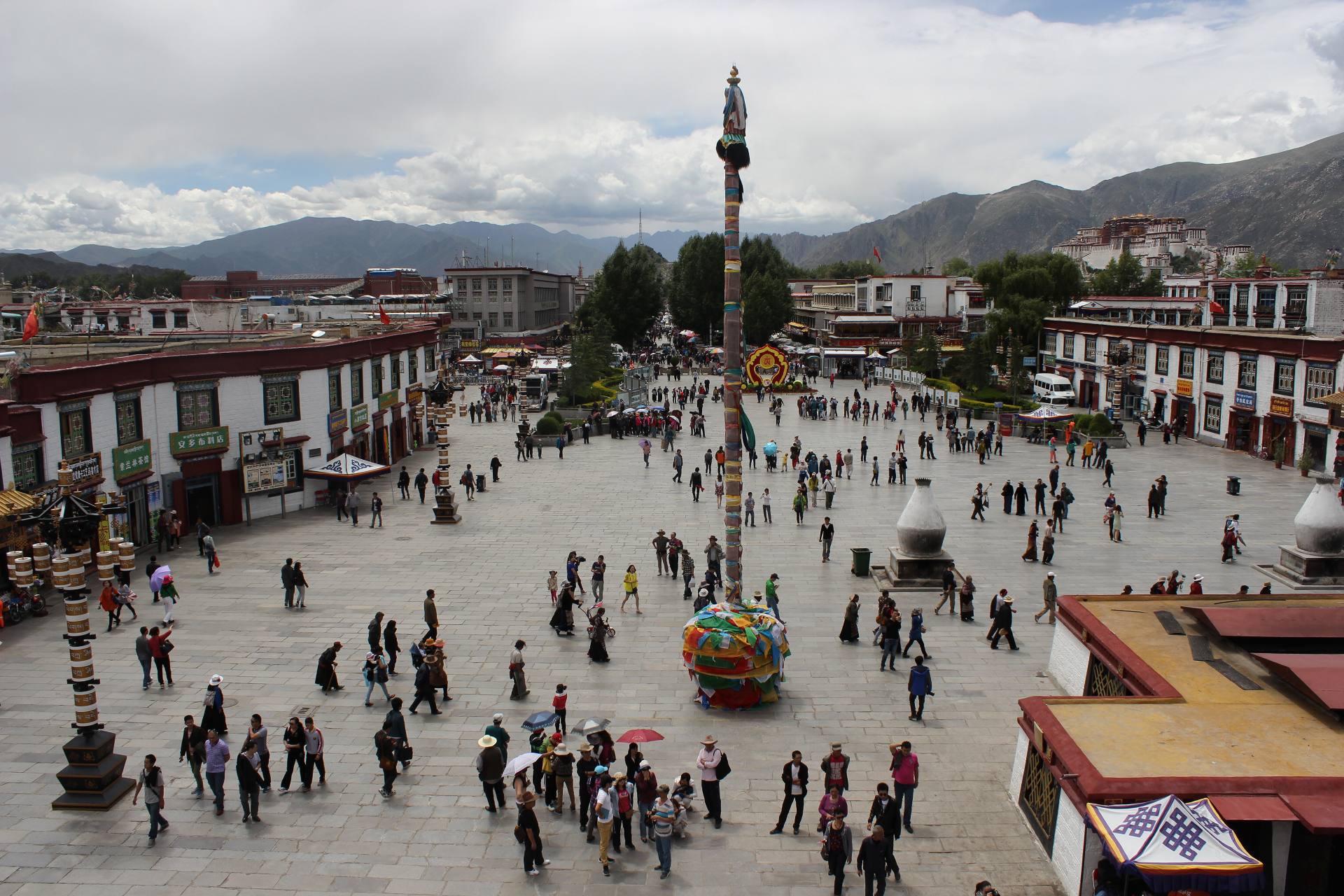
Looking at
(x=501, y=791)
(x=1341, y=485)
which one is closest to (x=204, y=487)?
(x=501, y=791)

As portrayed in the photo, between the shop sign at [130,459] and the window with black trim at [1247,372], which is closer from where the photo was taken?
the shop sign at [130,459]

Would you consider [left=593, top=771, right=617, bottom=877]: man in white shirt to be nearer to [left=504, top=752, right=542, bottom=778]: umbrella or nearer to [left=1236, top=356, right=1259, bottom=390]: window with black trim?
[left=504, top=752, right=542, bottom=778]: umbrella

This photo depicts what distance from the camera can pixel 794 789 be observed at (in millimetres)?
11344

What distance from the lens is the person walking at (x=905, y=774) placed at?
1144 cm

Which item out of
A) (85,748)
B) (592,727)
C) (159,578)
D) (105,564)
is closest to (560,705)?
(592,727)

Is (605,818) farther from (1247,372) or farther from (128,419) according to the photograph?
(1247,372)

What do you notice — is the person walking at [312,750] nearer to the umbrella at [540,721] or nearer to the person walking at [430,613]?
the umbrella at [540,721]

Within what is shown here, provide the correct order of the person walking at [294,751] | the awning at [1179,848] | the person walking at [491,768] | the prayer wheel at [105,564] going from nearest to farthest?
1. the awning at [1179,848]
2. the person walking at [491,768]
3. the person walking at [294,751]
4. the prayer wheel at [105,564]

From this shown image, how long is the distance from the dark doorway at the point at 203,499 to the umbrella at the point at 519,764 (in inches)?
782

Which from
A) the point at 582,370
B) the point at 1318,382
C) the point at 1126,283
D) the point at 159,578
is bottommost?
the point at 159,578

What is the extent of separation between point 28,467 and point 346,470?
9517mm

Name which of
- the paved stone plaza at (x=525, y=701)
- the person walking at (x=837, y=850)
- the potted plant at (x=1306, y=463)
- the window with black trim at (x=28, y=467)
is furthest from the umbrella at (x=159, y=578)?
the potted plant at (x=1306, y=463)

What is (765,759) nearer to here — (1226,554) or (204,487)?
(1226,554)

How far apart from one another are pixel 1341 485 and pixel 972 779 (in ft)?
83.8
